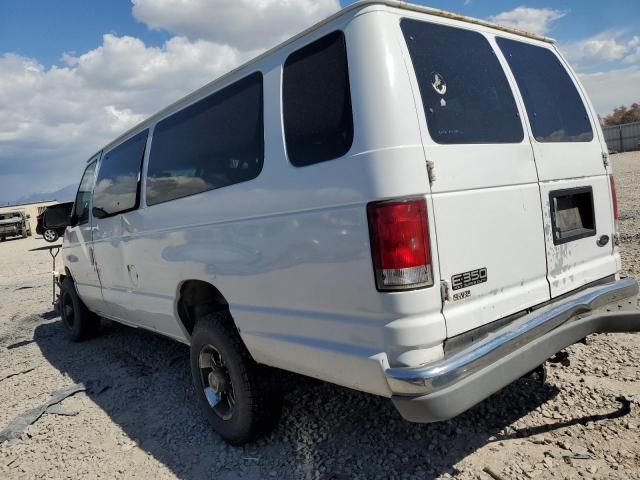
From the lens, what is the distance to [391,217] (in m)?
2.10

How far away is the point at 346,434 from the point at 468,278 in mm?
1449

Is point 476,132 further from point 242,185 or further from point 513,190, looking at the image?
point 242,185

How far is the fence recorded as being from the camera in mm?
40438

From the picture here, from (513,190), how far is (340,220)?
936mm

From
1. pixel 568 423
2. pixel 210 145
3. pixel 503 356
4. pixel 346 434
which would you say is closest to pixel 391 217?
pixel 503 356

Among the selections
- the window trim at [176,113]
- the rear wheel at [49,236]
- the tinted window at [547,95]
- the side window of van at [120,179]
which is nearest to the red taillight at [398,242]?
the window trim at [176,113]

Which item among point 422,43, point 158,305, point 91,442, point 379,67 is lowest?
point 91,442

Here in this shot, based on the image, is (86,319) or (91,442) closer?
(91,442)

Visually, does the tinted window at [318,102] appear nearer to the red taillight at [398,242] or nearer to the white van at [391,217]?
the white van at [391,217]

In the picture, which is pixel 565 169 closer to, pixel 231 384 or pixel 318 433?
pixel 318 433

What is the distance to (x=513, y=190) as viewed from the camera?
2.51m

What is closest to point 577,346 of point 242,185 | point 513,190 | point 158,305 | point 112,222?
point 513,190

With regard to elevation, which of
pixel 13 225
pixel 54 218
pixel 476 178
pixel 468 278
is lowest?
pixel 468 278

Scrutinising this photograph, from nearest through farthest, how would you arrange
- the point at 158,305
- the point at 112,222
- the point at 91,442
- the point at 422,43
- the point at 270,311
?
the point at 422,43, the point at 270,311, the point at 91,442, the point at 158,305, the point at 112,222
